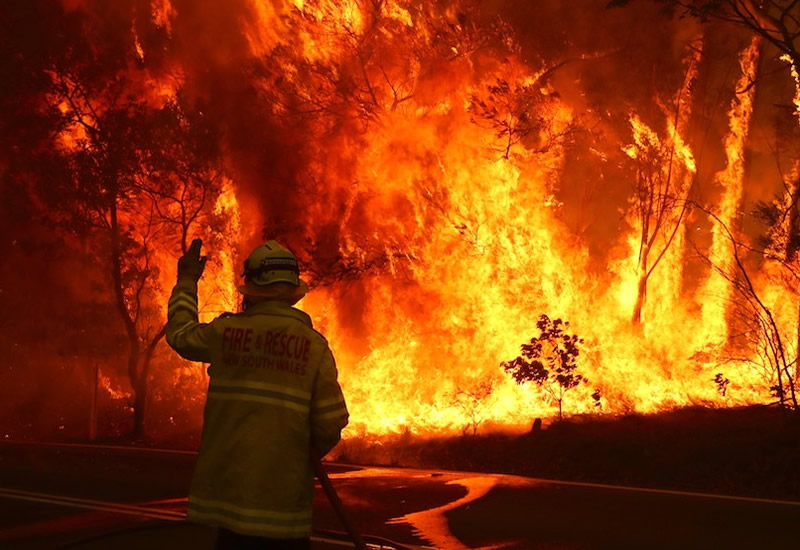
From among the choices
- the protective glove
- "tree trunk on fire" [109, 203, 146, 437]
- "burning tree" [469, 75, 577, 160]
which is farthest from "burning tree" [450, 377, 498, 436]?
the protective glove

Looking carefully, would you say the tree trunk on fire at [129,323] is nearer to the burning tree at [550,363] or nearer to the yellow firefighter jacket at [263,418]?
the burning tree at [550,363]

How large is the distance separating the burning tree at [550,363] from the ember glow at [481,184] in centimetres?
44

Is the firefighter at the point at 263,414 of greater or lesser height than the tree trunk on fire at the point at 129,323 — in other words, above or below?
below

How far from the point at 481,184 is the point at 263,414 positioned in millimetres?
12428

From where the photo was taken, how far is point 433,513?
Result: 8.34m

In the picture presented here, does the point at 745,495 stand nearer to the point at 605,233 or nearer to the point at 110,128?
the point at 605,233

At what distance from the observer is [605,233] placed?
61.0 ft

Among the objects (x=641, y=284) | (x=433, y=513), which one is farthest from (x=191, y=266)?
(x=641, y=284)

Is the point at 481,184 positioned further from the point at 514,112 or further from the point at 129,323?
the point at 129,323

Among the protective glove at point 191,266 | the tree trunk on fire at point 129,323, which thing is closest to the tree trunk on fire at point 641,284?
the tree trunk on fire at point 129,323

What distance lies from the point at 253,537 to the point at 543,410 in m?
11.3

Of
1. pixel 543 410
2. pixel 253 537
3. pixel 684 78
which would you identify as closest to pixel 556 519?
pixel 253 537

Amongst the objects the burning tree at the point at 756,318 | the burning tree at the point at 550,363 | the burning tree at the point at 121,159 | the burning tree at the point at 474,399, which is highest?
the burning tree at the point at 121,159

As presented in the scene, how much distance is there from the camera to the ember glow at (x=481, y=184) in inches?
620
